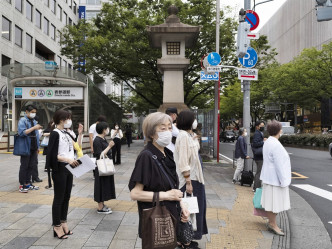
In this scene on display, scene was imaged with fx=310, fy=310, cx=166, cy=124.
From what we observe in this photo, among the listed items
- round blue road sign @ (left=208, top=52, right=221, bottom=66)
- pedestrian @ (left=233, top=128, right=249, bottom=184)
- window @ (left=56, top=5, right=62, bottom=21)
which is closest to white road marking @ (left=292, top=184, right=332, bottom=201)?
pedestrian @ (left=233, top=128, right=249, bottom=184)

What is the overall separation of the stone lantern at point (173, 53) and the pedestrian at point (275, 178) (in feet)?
24.3

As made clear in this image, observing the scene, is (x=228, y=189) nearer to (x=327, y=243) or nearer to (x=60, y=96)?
(x=327, y=243)

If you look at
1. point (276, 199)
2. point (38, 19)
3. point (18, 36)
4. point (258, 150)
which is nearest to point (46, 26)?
point (38, 19)

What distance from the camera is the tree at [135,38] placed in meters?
17.5

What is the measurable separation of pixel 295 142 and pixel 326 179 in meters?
20.8

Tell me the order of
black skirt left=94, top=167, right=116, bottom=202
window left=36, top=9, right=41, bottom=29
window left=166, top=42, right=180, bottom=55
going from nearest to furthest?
black skirt left=94, top=167, right=116, bottom=202 → window left=166, top=42, right=180, bottom=55 → window left=36, top=9, right=41, bottom=29

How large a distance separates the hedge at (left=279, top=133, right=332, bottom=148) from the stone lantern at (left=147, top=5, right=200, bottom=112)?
51.9 feet

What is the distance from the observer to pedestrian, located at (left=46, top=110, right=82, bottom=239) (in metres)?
4.03

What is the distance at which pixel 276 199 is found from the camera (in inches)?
173

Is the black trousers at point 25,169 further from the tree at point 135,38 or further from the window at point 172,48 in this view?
the tree at point 135,38

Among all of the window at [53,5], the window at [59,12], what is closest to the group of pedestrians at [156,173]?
the window at [53,5]

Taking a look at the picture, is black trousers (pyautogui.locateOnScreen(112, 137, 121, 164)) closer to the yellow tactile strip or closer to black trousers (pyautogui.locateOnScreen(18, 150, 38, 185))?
black trousers (pyautogui.locateOnScreen(18, 150, 38, 185))

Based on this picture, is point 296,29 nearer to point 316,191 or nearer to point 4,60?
point 4,60

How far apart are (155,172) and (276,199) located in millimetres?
2722
